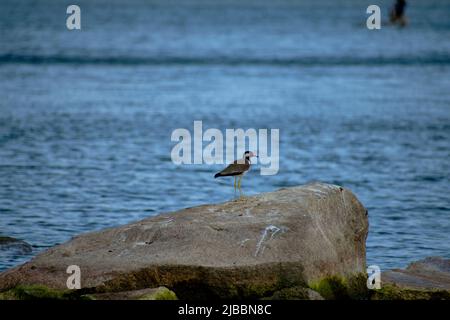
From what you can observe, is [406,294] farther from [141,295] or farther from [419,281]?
[141,295]

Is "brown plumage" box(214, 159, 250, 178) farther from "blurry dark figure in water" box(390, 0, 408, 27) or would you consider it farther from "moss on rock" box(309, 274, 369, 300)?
"blurry dark figure in water" box(390, 0, 408, 27)

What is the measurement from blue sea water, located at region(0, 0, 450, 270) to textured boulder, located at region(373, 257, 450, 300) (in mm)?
1267

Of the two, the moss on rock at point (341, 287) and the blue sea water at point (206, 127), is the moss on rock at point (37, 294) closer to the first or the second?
the moss on rock at point (341, 287)

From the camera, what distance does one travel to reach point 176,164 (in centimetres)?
3138

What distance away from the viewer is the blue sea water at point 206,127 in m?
24.5

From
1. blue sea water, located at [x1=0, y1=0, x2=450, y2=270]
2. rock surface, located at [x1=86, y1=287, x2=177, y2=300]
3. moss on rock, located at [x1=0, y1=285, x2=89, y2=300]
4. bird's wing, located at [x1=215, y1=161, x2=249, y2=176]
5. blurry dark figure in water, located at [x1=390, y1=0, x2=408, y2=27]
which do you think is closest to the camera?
rock surface, located at [x1=86, y1=287, x2=177, y2=300]

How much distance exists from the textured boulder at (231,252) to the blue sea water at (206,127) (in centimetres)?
354

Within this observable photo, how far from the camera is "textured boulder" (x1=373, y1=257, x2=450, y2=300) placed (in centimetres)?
1600

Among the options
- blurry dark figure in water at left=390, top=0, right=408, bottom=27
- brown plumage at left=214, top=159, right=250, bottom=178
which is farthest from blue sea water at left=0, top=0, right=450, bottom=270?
blurry dark figure in water at left=390, top=0, right=408, bottom=27

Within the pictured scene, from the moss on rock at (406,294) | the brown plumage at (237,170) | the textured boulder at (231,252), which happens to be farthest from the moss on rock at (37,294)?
the moss on rock at (406,294)

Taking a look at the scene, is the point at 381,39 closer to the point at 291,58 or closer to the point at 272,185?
the point at 291,58

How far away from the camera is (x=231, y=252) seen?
594 inches

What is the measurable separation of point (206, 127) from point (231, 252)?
2429cm
